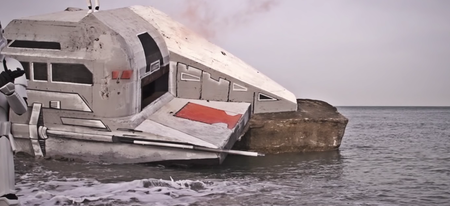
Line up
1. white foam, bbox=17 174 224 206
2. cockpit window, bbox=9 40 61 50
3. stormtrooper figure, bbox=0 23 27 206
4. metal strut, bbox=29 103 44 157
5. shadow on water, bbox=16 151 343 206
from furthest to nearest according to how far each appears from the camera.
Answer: metal strut, bbox=29 103 44 157, cockpit window, bbox=9 40 61 50, shadow on water, bbox=16 151 343 206, white foam, bbox=17 174 224 206, stormtrooper figure, bbox=0 23 27 206

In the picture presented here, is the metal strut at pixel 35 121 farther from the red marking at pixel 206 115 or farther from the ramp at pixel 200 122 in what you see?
the red marking at pixel 206 115

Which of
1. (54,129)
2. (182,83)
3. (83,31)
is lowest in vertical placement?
(54,129)

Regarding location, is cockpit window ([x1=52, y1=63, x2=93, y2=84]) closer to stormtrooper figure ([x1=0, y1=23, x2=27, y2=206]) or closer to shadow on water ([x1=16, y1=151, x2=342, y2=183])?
shadow on water ([x1=16, y1=151, x2=342, y2=183])

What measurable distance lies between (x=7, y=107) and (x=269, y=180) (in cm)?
390

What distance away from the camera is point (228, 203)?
26.1ft

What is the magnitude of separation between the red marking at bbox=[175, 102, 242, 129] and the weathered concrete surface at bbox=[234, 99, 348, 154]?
700 mm

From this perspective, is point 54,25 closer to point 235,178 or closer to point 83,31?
point 83,31

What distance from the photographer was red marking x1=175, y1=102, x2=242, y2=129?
413 inches

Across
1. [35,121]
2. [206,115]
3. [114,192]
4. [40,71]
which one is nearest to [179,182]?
[114,192]

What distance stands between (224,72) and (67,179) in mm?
3601

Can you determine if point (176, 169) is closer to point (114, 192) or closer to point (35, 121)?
point (114, 192)

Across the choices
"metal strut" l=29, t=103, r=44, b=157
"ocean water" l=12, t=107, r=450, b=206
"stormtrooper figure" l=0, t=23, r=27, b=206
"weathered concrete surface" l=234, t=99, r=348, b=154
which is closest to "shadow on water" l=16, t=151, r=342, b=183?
"ocean water" l=12, t=107, r=450, b=206

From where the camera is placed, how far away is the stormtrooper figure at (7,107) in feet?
21.3

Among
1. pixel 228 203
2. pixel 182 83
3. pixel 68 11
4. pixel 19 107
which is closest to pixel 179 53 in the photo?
pixel 182 83
